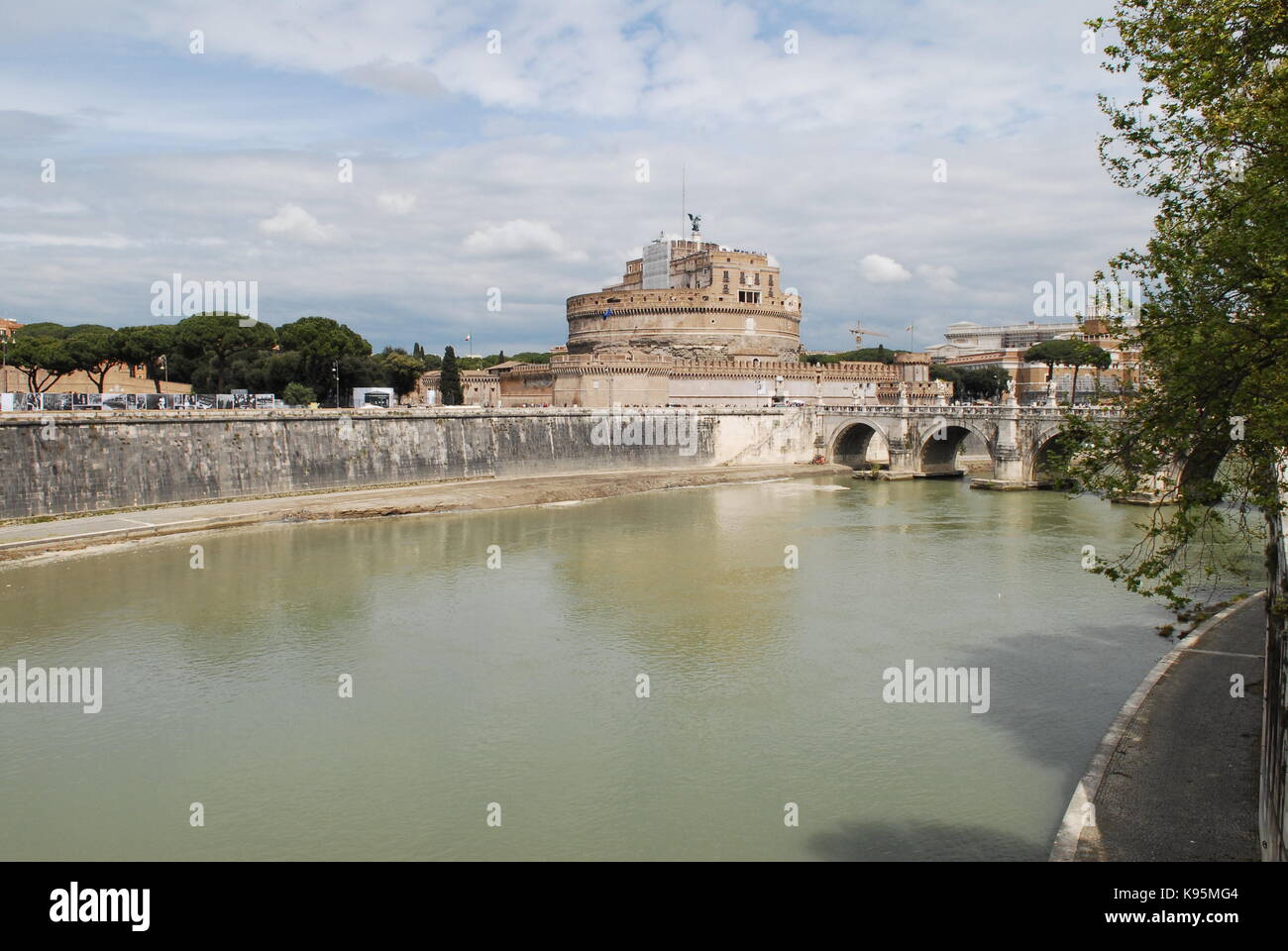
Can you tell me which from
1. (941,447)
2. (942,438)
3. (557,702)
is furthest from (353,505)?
(941,447)

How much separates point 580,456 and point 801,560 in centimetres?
2264

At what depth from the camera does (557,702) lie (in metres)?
13.0

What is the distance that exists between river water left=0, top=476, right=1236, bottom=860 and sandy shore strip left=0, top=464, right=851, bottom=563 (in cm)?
154

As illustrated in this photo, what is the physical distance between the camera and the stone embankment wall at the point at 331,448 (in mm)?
27406

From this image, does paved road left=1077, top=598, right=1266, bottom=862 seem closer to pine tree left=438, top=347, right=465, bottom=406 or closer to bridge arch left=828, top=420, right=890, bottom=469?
bridge arch left=828, top=420, right=890, bottom=469

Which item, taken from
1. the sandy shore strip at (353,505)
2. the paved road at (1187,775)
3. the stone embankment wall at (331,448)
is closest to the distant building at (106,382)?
the stone embankment wall at (331,448)

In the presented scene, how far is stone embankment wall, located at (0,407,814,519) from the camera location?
2741 centimetres

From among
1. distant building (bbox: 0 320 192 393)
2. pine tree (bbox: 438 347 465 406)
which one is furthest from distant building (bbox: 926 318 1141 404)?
distant building (bbox: 0 320 192 393)

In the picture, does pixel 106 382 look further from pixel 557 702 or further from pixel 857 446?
pixel 557 702

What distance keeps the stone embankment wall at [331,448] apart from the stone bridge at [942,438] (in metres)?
2.23

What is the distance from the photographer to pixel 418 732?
476 inches

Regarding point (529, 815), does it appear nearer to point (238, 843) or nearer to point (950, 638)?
point (238, 843)

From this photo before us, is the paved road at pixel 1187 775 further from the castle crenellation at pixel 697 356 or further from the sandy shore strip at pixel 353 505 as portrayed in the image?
the castle crenellation at pixel 697 356
